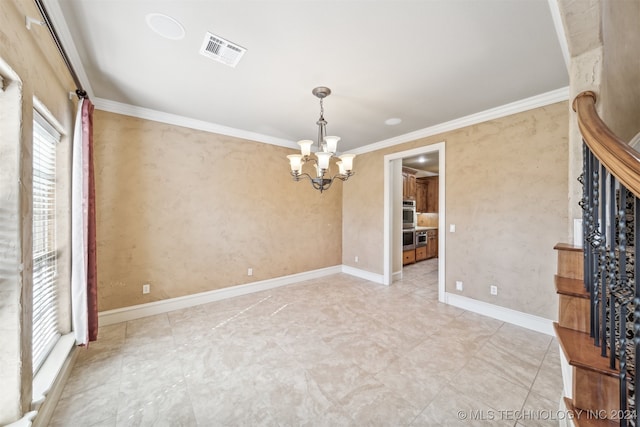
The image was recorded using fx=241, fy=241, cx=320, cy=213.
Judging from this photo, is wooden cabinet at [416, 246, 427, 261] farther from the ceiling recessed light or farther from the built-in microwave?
the ceiling recessed light

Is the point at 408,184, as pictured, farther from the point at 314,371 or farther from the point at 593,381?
the point at 593,381

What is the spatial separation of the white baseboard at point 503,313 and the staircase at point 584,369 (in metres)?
2.10

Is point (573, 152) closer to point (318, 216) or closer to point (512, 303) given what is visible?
point (512, 303)

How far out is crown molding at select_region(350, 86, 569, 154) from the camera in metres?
2.61

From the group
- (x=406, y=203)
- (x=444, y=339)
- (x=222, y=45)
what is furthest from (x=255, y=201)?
(x=406, y=203)

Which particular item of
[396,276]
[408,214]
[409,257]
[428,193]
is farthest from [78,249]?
[428,193]

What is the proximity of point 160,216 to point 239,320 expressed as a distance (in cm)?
171

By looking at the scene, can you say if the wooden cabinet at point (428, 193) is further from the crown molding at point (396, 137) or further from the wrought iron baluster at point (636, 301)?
the wrought iron baluster at point (636, 301)

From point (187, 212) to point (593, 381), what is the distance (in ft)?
12.7

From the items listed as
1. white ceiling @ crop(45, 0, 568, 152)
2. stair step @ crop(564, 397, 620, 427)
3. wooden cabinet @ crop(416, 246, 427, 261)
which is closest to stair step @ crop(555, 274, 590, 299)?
stair step @ crop(564, 397, 620, 427)

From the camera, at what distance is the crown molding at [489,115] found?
8.55ft

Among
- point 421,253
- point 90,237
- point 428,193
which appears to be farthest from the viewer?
point 428,193

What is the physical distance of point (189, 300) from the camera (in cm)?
337

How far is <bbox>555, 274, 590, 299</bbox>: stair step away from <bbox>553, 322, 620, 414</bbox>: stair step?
220 mm
